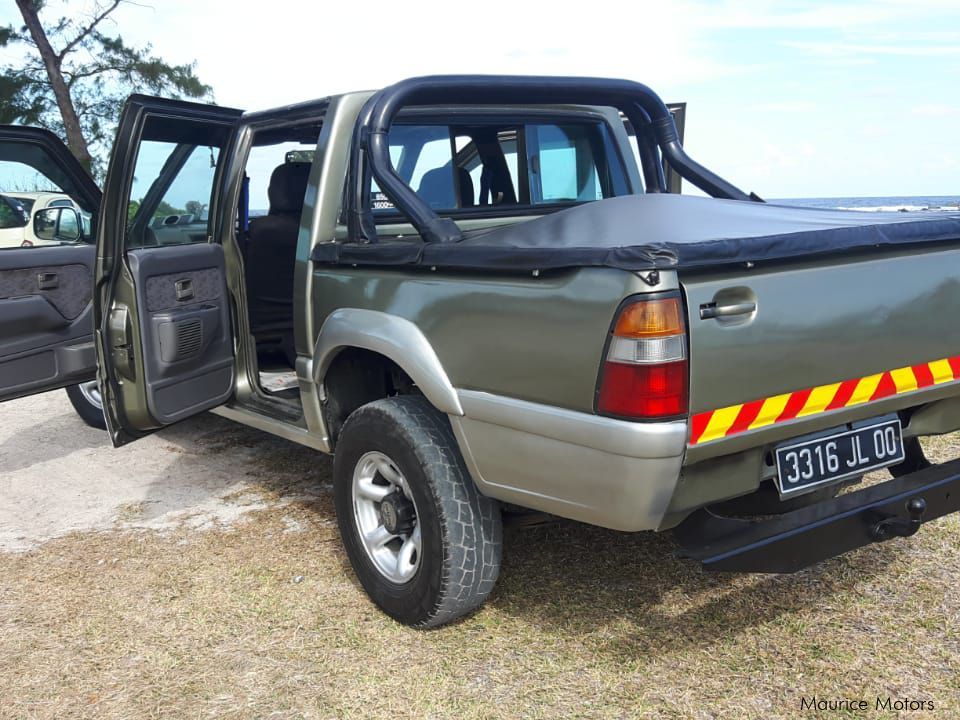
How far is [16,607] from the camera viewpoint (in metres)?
3.25

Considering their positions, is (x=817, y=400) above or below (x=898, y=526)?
above

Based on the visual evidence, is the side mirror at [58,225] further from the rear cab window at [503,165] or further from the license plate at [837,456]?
the license plate at [837,456]

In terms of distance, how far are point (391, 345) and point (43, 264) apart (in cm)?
258

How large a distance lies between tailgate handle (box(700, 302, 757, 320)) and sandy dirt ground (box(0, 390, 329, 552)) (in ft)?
9.00

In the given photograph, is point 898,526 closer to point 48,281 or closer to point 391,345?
point 391,345

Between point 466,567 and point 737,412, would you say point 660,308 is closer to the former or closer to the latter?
point 737,412

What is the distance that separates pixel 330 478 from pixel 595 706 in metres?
2.38

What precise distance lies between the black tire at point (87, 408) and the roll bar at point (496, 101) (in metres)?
3.57

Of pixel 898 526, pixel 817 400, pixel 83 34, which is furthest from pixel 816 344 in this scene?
pixel 83 34

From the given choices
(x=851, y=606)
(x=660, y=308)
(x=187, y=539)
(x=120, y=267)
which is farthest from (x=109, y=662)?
(x=851, y=606)

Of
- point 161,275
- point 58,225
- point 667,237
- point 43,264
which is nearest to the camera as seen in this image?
point 667,237

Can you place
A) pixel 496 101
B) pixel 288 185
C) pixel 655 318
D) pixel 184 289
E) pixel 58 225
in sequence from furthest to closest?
1. pixel 58 225
2. pixel 288 185
3. pixel 184 289
4. pixel 496 101
5. pixel 655 318

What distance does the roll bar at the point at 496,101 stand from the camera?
9.61ft

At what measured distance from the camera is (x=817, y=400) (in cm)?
234
